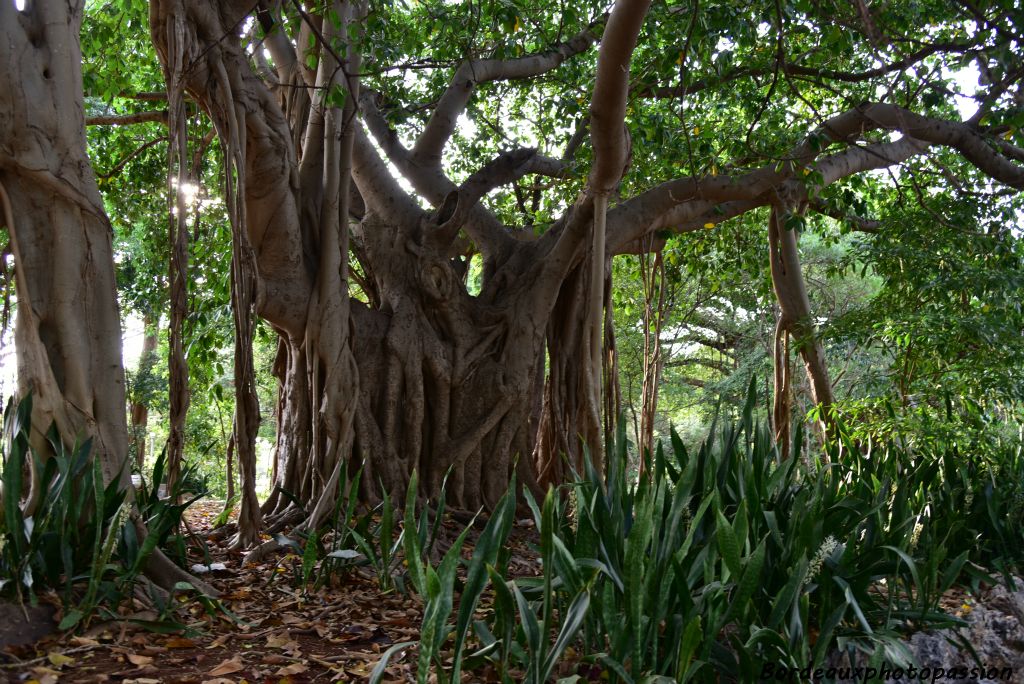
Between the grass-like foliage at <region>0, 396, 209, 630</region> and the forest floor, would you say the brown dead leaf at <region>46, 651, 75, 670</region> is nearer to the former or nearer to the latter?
the forest floor

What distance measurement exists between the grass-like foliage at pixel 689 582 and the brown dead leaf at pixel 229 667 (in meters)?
0.62

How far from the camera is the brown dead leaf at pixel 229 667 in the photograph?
274 centimetres

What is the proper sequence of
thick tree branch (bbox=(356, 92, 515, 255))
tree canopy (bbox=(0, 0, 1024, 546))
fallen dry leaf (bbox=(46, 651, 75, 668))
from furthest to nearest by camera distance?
thick tree branch (bbox=(356, 92, 515, 255))
tree canopy (bbox=(0, 0, 1024, 546))
fallen dry leaf (bbox=(46, 651, 75, 668))

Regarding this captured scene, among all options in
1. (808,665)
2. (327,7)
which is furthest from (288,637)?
(327,7)

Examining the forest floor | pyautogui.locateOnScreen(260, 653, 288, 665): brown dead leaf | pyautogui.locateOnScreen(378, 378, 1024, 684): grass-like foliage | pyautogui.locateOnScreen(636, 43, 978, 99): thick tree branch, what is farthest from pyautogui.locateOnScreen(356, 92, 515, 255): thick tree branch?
pyautogui.locateOnScreen(260, 653, 288, 665): brown dead leaf

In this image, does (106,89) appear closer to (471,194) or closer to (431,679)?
(471,194)

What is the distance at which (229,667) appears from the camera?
280cm

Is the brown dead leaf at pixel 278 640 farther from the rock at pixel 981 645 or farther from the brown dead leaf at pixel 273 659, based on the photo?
the rock at pixel 981 645

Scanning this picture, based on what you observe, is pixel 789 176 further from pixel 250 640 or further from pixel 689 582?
pixel 250 640

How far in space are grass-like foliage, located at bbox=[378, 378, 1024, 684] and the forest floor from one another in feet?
1.26

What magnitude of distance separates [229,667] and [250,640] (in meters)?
0.36

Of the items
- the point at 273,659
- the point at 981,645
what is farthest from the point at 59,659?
the point at 981,645

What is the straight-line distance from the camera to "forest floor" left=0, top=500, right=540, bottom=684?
2686mm

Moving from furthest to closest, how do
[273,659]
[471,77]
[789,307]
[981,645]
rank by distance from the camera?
[789,307]
[471,77]
[981,645]
[273,659]
